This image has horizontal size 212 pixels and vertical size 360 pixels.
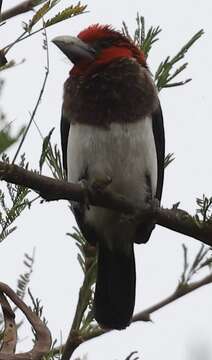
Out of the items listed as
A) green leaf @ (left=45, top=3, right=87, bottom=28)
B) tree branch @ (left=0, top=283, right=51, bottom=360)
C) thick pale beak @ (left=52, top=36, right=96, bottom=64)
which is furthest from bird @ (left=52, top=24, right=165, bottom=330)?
green leaf @ (left=45, top=3, right=87, bottom=28)

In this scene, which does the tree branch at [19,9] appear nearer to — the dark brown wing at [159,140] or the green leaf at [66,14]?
the green leaf at [66,14]

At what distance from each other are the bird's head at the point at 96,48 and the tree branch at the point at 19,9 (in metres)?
1.85

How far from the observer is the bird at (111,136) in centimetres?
341

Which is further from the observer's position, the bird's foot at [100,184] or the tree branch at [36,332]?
the bird's foot at [100,184]

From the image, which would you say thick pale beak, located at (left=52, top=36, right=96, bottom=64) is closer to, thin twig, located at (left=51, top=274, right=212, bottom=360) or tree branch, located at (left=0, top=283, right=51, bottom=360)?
thin twig, located at (left=51, top=274, right=212, bottom=360)

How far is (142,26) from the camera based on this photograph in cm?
314

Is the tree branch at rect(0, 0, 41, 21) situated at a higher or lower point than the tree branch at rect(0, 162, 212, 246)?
higher

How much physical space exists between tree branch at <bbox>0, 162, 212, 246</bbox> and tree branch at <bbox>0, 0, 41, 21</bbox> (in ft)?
1.66

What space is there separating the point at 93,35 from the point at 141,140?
0.72m

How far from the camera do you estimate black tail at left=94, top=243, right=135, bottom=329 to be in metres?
3.69

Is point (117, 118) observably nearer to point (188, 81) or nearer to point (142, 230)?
point (188, 81)

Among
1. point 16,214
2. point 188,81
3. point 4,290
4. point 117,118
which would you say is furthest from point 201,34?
point 4,290

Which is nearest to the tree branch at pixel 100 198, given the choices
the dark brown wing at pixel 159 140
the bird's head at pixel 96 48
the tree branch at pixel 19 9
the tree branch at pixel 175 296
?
the tree branch at pixel 175 296

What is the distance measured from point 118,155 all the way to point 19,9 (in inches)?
74.8
